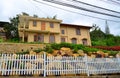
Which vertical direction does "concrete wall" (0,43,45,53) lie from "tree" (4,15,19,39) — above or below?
below

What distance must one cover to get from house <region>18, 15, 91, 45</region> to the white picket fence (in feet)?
55.9

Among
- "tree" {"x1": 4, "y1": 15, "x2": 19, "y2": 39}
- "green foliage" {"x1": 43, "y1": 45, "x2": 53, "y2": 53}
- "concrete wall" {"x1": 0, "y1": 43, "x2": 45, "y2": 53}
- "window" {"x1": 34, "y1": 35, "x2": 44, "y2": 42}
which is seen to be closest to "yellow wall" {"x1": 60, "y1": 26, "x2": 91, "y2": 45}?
"window" {"x1": 34, "y1": 35, "x2": 44, "y2": 42}

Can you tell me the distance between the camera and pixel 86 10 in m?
9.15

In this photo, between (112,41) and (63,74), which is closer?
(63,74)

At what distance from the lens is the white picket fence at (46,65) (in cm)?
1129

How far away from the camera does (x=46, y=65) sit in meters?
11.5

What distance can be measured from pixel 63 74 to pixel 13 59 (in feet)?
10.4

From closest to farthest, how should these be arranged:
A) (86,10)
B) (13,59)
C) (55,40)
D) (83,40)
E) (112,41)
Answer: (86,10) < (13,59) < (55,40) < (83,40) < (112,41)

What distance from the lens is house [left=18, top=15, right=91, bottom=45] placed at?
28.8 meters

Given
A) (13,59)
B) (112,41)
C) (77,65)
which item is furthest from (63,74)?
(112,41)

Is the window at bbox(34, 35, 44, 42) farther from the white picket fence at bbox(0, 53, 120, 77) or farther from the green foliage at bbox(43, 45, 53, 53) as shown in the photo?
the white picket fence at bbox(0, 53, 120, 77)

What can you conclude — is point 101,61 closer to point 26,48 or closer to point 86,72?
point 86,72

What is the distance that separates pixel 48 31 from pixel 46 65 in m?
17.8

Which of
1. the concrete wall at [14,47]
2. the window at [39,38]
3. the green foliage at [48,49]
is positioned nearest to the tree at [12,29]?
the window at [39,38]
